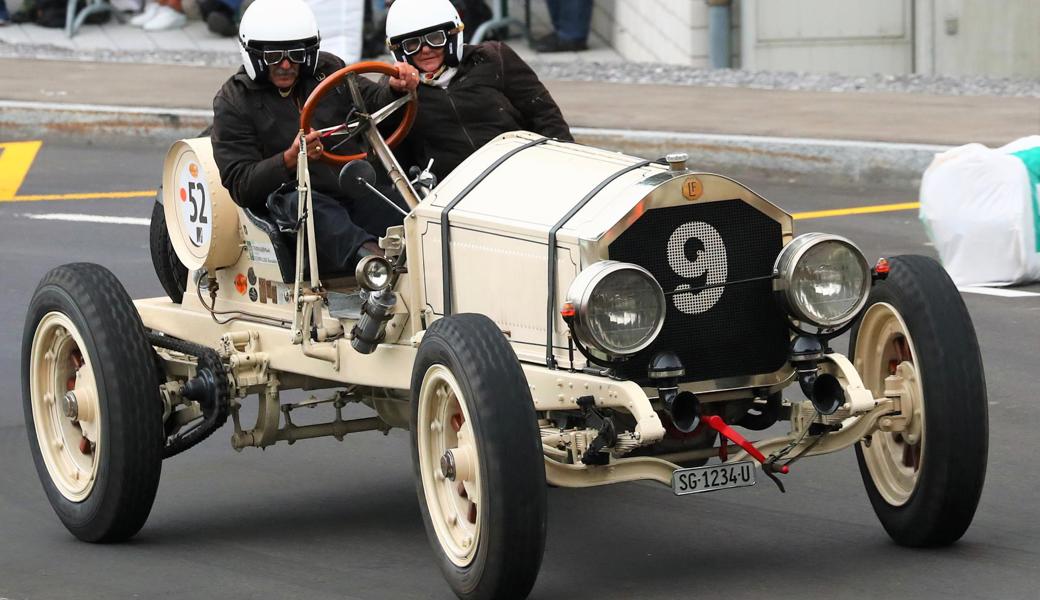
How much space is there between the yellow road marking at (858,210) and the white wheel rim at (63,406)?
650 cm

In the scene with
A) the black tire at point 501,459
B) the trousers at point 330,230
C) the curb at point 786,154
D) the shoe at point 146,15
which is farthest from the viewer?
the shoe at point 146,15

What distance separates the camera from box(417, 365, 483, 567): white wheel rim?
5.75 metres

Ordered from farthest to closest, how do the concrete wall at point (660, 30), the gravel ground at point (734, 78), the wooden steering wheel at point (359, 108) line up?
1. the concrete wall at point (660, 30)
2. the gravel ground at point (734, 78)
3. the wooden steering wheel at point (359, 108)

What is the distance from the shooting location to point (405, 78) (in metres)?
6.76

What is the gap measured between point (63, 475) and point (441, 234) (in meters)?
1.90

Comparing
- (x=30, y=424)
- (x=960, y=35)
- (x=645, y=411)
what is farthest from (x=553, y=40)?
(x=645, y=411)

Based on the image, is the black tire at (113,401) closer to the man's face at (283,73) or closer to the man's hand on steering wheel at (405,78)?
the man's face at (283,73)

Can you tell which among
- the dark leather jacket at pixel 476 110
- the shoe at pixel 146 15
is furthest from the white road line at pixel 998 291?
the shoe at pixel 146 15

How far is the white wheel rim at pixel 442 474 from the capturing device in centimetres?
575

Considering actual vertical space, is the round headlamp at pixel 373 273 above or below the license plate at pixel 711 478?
above

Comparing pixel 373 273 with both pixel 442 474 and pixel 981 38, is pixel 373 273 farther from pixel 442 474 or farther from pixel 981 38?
pixel 981 38

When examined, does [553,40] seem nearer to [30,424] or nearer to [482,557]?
[30,424]

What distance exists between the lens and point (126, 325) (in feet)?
22.5

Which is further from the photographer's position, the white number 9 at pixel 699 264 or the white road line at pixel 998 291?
the white road line at pixel 998 291
